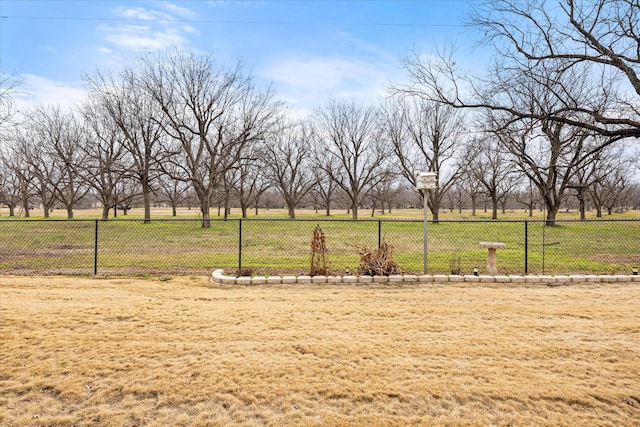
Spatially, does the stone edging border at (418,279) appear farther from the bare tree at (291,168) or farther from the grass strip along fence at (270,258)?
the bare tree at (291,168)

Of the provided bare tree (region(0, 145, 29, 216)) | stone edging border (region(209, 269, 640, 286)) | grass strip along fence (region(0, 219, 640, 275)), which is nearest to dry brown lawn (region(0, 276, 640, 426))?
stone edging border (region(209, 269, 640, 286))

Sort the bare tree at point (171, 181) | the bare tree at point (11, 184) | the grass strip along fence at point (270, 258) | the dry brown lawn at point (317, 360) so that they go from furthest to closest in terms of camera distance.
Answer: the bare tree at point (11, 184)
the bare tree at point (171, 181)
the grass strip along fence at point (270, 258)
the dry brown lawn at point (317, 360)

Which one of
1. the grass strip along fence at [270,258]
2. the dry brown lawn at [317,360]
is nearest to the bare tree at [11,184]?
the grass strip along fence at [270,258]

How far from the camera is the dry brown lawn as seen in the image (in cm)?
267

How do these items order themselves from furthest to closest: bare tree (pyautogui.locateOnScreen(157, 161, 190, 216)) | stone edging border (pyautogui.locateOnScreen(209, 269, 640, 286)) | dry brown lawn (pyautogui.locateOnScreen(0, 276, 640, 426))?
bare tree (pyautogui.locateOnScreen(157, 161, 190, 216))
stone edging border (pyautogui.locateOnScreen(209, 269, 640, 286))
dry brown lawn (pyautogui.locateOnScreen(0, 276, 640, 426))

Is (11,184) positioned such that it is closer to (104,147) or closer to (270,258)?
(104,147)

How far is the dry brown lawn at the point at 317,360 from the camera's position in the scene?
8.77 feet

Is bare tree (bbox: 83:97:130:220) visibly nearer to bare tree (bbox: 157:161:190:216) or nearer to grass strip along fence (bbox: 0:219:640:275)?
bare tree (bbox: 157:161:190:216)

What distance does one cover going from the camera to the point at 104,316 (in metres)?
4.85

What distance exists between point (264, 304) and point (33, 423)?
331cm

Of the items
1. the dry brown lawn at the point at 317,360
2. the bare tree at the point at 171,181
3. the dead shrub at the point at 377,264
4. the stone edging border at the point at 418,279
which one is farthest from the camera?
the bare tree at the point at 171,181

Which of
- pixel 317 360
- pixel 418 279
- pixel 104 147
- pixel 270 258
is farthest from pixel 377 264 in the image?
pixel 104 147

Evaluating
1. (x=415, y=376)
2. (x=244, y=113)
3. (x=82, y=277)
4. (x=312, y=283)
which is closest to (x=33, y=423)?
(x=415, y=376)

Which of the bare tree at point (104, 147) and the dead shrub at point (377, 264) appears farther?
the bare tree at point (104, 147)
